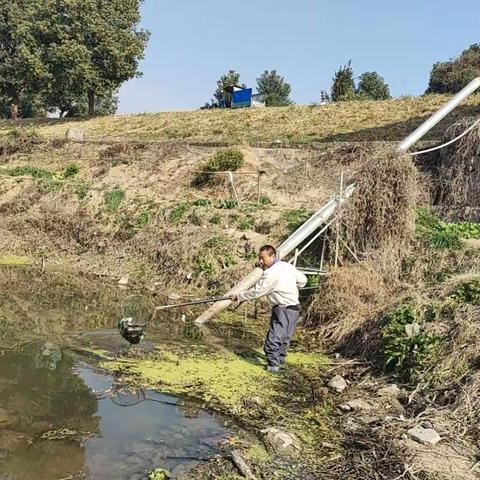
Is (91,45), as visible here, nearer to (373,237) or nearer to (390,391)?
(373,237)

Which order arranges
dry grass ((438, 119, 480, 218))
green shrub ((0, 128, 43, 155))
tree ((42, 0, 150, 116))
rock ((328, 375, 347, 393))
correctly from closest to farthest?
rock ((328, 375, 347, 393)), dry grass ((438, 119, 480, 218)), green shrub ((0, 128, 43, 155)), tree ((42, 0, 150, 116))

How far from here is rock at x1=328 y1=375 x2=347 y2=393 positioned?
705 cm

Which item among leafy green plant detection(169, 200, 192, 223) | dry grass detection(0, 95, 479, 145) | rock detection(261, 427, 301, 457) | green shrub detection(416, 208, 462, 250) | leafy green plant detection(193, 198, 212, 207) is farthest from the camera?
dry grass detection(0, 95, 479, 145)

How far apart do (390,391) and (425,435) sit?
4.20 ft

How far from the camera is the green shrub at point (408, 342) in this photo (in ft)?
23.4

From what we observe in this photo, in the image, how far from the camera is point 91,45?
36156 mm

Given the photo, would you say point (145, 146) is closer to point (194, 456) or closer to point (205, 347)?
point (205, 347)

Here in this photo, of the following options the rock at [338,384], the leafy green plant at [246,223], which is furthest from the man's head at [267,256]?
the leafy green plant at [246,223]

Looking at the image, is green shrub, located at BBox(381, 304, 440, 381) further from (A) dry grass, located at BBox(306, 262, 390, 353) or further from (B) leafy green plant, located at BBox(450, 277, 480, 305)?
(A) dry grass, located at BBox(306, 262, 390, 353)

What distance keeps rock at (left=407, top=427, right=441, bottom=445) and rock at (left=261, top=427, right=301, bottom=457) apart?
1145 mm

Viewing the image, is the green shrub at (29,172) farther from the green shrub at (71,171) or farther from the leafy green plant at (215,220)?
the leafy green plant at (215,220)

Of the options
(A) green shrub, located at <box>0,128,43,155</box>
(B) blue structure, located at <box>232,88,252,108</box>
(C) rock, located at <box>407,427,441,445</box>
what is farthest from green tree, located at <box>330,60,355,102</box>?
(C) rock, located at <box>407,427,441,445</box>

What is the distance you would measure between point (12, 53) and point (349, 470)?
140 feet

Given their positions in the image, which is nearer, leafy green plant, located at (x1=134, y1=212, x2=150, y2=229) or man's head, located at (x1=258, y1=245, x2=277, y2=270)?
man's head, located at (x1=258, y1=245, x2=277, y2=270)
